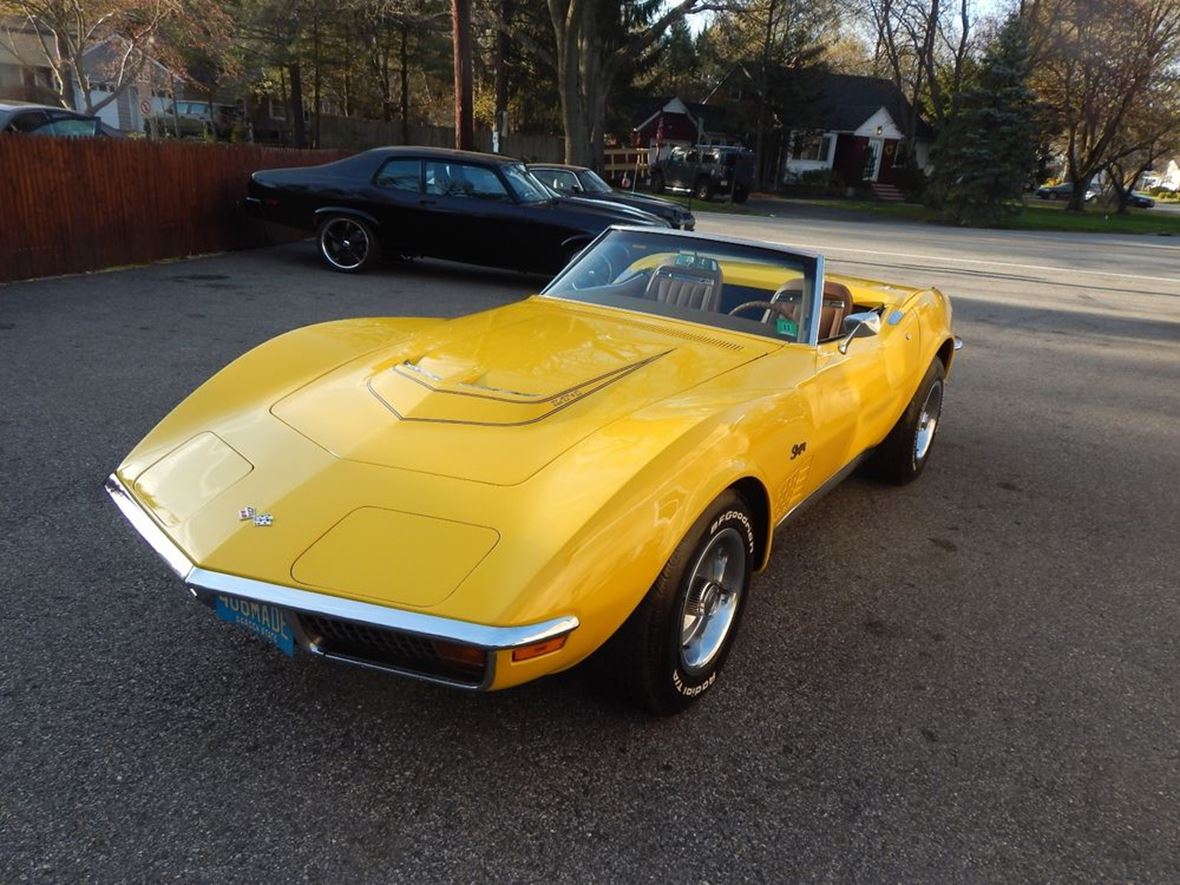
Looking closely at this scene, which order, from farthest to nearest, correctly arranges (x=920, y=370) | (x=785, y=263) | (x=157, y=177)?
1. (x=157, y=177)
2. (x=920, y=370)
3. (x=785, y=263)

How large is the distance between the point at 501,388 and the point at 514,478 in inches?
23.9

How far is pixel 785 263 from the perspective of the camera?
12.6 ft

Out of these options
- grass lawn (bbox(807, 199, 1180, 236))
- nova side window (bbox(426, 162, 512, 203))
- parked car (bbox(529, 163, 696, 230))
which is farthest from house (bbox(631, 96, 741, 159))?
nova side window (bbox(426, 162, 512, 203))

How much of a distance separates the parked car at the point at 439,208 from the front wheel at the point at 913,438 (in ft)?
18.5

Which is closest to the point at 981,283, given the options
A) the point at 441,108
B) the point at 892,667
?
the point at 892,667

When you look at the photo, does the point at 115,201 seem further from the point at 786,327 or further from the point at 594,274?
the point at 786,327

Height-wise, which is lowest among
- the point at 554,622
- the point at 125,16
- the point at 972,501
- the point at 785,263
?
the point at 972,501

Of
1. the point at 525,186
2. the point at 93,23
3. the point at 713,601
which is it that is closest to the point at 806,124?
the point at 93,23

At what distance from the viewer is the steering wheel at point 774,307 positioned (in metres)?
3.63

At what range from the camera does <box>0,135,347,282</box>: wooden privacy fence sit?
8148 millimetres

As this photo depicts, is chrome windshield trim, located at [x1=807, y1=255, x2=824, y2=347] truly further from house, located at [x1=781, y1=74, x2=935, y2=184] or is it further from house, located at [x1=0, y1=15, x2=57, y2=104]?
house, located at [x1=781, y1=74, x2=935, y2=184]

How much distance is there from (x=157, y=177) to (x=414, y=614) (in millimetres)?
9696

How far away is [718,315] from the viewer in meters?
3.69

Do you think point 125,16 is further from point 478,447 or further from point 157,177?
point 478,447
